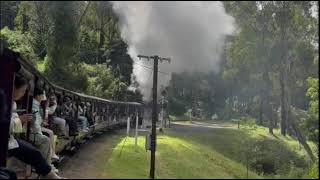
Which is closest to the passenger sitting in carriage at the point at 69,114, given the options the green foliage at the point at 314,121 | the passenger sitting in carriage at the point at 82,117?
the passenger sitting in carriage at the point at 82,117

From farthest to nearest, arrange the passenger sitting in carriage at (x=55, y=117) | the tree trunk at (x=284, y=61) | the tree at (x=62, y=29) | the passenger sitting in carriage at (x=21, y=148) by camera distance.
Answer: the tree trunk at (x=284, y=61), the passenger sitting in carriage at (x=55, y=117), the passenger sitting in carriage at (x=21, y=148), the tree at (x=62, y=29)

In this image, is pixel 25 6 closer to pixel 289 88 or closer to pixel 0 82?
pixel 0 82

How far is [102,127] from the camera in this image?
74.8 feet

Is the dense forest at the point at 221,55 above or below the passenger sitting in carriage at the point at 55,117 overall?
above

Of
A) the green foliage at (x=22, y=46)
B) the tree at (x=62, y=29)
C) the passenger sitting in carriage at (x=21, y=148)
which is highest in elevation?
the green foliage at (x=22, y=46)

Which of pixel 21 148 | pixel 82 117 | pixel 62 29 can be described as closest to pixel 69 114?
pixel 82 117

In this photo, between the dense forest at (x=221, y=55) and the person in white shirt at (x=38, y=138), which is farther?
the person in white shirt at (x=38, y=138)

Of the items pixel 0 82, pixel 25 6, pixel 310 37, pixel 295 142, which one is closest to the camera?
pixel 25 6

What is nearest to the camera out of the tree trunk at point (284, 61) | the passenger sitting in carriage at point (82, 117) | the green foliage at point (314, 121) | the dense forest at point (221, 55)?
the dense forest at point (221, 55)

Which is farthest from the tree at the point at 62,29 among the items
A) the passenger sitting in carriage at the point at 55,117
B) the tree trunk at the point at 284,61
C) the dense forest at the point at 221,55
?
the passenger sitting in carriage at the point at 55,117

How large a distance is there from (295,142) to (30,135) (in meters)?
8.60

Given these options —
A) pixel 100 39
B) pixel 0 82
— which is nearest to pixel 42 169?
pixel 0 82

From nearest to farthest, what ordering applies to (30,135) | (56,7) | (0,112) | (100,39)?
(56,7) → (100,39) → (0,112) → (30,135)

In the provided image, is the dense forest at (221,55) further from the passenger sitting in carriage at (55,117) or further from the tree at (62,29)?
the passenger sitting in carriage at (55,117)
